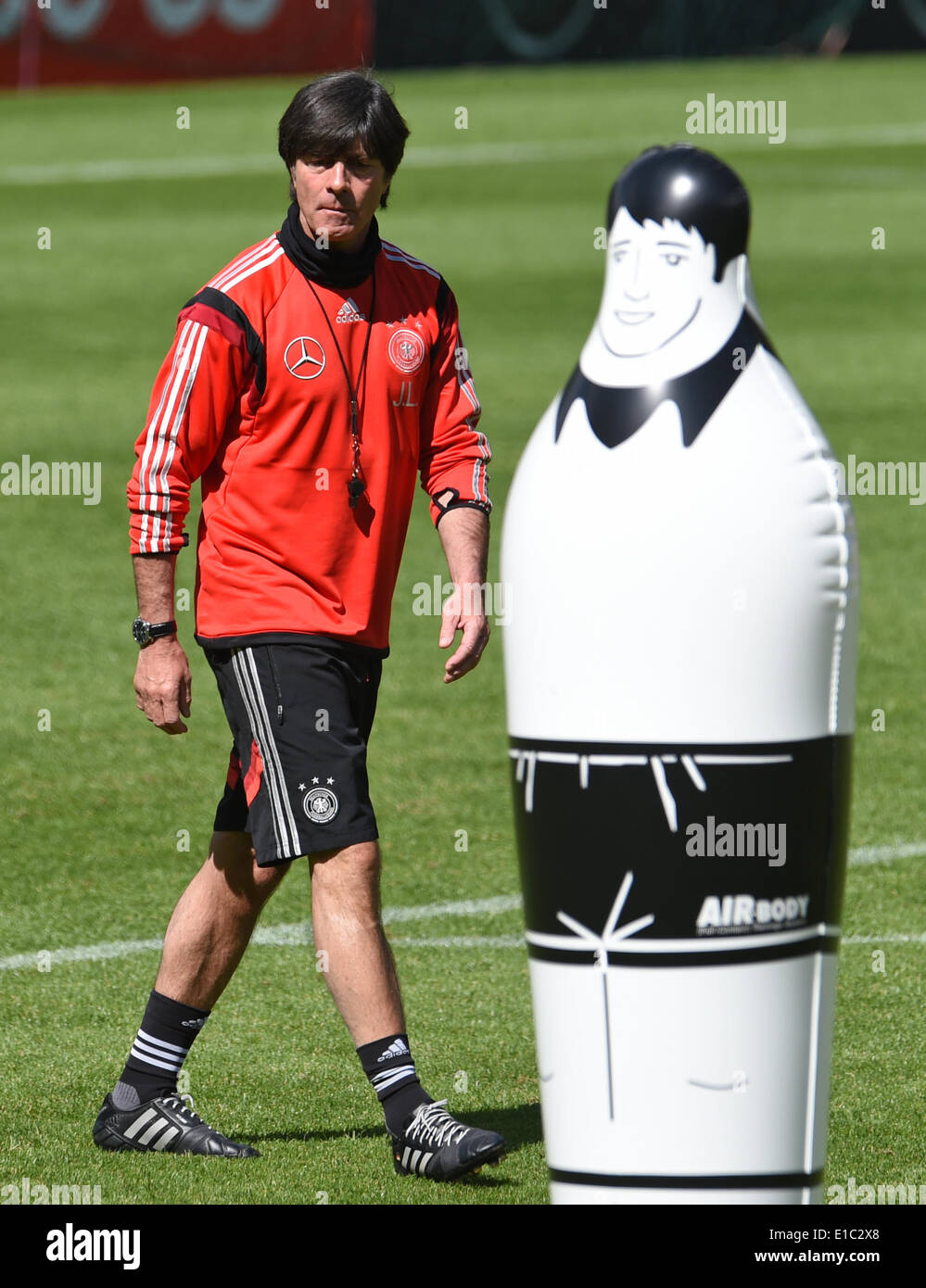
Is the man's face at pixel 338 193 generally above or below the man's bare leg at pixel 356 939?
above

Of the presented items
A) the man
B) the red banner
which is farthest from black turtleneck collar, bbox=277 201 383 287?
the red banner

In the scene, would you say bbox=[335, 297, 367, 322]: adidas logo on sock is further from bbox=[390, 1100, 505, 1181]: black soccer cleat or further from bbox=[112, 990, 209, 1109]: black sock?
bbox=[390, 1100, 505, 1181]: black soccer cleat

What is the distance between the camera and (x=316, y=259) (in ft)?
16.0

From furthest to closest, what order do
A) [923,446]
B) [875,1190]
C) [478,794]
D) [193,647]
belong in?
[923,446]
[193,647]
[478,794]
[875,1190]

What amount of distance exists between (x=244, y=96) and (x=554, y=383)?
24266 millimetres

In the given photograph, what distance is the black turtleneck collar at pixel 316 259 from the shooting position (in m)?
4.87

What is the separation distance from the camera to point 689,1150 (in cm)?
326

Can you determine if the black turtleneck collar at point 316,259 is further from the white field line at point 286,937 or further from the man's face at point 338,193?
the white field line at point 286,937

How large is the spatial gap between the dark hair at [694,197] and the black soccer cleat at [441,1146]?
2.18m

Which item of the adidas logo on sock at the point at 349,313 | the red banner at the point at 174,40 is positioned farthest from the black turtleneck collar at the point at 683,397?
the red banner at the point at 174,40

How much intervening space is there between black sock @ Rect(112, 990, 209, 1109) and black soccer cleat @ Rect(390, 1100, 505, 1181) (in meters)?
0.59

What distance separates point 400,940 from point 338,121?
2.74 meters
